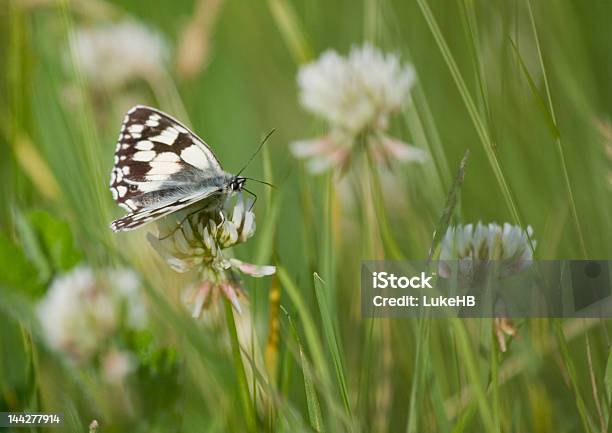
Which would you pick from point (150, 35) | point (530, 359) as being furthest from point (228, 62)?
point (530, 359)

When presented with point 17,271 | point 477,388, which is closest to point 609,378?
point 477,388

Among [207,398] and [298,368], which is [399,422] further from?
[207,398]

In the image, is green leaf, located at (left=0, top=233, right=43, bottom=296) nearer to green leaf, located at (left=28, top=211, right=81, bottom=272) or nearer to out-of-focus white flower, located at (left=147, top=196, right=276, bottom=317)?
green leaf, located at (left=28, top=211, right=81, bottom=272)

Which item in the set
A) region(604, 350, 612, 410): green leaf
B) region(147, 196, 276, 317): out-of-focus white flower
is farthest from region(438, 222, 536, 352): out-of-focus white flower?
region(147, 196, 276, 317): out-of-focus white flower

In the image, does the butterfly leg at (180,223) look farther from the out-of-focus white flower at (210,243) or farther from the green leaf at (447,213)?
the green leaf at (447,213)

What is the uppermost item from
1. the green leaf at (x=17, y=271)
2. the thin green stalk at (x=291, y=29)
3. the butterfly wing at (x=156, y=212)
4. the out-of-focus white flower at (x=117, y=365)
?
the thin green stalk at (x=291, y=29)

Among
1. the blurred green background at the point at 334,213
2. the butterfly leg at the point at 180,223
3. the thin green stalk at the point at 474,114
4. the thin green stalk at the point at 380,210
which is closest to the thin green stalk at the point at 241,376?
the blurred green background at the point at 334,213
